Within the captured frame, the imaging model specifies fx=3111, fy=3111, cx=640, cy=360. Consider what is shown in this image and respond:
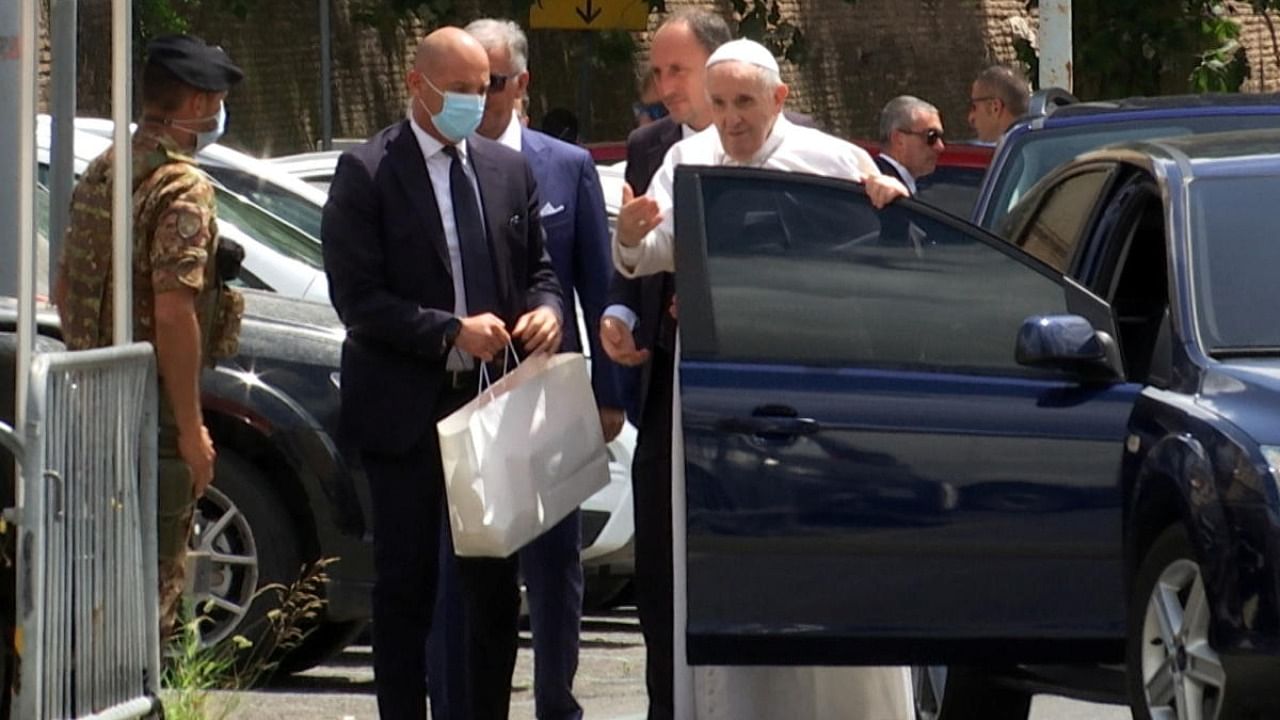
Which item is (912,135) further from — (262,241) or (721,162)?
(721,162)

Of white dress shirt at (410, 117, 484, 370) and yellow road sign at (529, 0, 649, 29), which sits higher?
yellow road sign at (529, 0, 649, 29)

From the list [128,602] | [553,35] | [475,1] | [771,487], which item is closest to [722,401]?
[771,487]

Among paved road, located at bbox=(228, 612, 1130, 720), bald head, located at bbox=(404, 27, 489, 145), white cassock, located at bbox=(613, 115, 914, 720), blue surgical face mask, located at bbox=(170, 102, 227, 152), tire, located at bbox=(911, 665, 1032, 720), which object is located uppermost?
bald head, located at bbox=(404, 27, 489, 145)

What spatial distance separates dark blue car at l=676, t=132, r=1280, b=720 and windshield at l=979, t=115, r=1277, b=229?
2.47m

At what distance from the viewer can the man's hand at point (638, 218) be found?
24.0 ft

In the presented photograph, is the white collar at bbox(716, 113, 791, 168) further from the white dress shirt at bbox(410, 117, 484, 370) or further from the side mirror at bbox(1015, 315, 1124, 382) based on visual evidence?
the side mirror at bbox(1015, 315, 1124, 382)

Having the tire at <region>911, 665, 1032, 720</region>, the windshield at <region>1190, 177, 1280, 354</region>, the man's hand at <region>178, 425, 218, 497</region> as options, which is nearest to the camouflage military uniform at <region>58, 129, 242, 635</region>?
the man's hand at <region>178, 425, 218, 497</region>

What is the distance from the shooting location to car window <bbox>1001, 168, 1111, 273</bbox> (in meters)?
8.14

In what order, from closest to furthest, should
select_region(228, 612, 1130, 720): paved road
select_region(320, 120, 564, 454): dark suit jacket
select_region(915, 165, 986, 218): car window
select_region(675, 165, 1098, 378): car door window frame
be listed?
select_region(675, 165, 1098, 378): car door window frame, select_region(320, 120, 564, 454): dark suit jacket, select_region(228, 612, 1130, 720): paved road, select_region(915, 165, 986, 218): car window

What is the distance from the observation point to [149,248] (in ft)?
24.3

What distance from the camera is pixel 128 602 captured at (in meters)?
7.37

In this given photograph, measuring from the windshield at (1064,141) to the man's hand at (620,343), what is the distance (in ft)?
7.95

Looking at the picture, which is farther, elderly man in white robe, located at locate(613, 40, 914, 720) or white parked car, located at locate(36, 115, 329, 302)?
white parked car, located at locate(36, 115, 329, 302)

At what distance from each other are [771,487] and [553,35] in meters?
16.1
